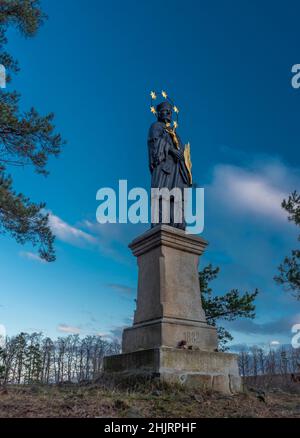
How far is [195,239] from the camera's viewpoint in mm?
8180

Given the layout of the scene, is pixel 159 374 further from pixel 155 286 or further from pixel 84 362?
pixel 84 362

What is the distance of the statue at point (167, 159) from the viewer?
28.6 feet

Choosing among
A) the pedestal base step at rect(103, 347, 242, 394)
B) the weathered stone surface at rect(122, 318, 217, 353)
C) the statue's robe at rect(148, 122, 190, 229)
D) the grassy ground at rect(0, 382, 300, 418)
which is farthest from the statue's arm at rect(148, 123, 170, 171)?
the grassy ground at rect(0, 382, 300, 418)

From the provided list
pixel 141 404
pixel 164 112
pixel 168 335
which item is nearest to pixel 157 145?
pixel 164 112

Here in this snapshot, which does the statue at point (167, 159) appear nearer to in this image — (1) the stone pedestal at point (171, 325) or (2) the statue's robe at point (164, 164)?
(2) the statue's robe at point (164, 164)

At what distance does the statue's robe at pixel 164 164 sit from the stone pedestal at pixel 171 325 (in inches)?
32.2

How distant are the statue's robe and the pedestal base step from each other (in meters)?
2.75

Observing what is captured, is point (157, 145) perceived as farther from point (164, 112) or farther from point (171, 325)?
point (171, 325)

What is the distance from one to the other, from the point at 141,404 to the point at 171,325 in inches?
83.2

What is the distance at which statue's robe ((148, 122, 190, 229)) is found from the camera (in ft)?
28.7

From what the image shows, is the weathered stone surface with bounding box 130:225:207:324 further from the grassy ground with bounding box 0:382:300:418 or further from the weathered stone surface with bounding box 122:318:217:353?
the grassy ground with bounding box 0:382:300:418

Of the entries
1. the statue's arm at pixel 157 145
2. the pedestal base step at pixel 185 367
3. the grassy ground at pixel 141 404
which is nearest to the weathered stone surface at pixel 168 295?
the pedestal base step at pixel 185 367
